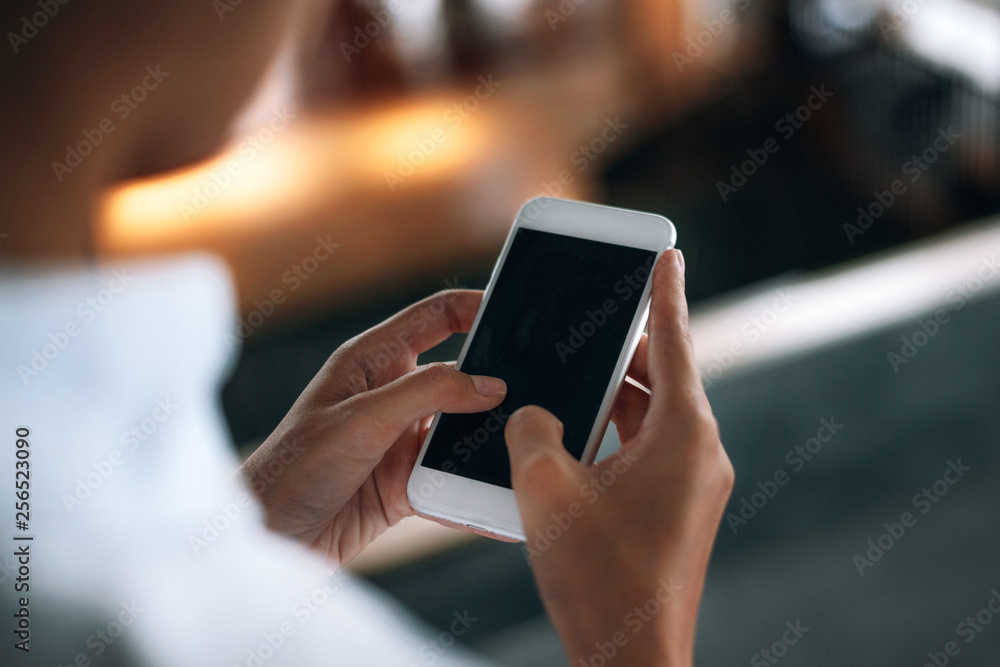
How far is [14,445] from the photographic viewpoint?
2.75 feet

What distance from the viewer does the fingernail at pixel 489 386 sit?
550 mm

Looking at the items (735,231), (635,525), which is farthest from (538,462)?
(735,231)

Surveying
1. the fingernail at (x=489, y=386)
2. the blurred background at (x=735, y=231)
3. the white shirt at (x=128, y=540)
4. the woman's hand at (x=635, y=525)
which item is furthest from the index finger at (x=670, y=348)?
the blurred background at (x=735, y=231)

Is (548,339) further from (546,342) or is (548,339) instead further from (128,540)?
(128,540)

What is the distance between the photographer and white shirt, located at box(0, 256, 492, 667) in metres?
0.76

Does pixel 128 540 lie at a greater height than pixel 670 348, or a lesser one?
lesser

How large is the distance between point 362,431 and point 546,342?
0.54 feet

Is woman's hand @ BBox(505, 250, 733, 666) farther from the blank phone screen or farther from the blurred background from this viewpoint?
the blurred background

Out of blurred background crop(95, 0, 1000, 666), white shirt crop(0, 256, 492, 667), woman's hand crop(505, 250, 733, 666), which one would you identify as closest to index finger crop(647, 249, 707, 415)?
woman's hand crop(505, 250, 733, 666)

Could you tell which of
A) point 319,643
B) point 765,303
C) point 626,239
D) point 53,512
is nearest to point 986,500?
point 765,303

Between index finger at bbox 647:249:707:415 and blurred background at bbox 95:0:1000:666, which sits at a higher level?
index finger at bbox 647:249:707:415

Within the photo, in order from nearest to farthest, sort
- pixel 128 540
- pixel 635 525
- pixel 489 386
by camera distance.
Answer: pixel 635 525 < pixel 489 386 < pixel 128 540

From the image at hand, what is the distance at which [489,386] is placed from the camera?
552mm

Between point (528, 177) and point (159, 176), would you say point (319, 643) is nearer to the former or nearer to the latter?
point (159, 176)
